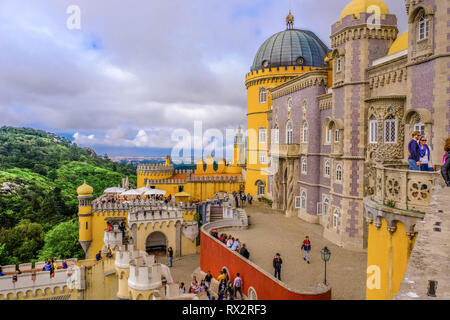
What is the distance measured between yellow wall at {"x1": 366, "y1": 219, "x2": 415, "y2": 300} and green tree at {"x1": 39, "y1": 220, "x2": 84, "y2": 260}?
102 ft

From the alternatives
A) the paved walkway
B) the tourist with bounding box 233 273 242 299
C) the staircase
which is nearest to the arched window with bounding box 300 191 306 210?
the paved walkway

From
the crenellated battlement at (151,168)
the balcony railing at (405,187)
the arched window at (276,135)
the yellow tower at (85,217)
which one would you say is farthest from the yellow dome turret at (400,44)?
the crenellated battlement at (151,168)

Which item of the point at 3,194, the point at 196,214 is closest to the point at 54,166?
the point at 3,194

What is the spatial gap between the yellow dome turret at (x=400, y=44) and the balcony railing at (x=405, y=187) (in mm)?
11275

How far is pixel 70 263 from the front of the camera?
22891mm

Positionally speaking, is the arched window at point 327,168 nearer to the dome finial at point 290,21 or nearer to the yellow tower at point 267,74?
the yellow tower at point 267,74

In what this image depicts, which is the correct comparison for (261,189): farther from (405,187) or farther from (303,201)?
(405,187)

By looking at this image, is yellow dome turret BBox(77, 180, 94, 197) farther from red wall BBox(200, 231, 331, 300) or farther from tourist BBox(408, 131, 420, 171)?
tourist BBox(408, 131, 420, 171)

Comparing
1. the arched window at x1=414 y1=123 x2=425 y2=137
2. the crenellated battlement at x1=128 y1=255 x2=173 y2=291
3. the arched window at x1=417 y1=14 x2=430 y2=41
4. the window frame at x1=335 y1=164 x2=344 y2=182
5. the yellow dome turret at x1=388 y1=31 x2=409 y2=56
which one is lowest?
the crenellated battlement at x1=128 y1=255 x2=173 y2=291

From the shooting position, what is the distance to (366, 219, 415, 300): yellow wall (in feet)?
25.4

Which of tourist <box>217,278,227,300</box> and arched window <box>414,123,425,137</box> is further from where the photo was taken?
tourist <box>217,278,227,300</box>

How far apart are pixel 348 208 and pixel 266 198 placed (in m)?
14.6

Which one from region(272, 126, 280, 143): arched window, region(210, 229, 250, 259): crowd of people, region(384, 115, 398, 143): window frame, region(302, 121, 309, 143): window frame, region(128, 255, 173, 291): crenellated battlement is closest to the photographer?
region(128, 255, 173, 291): crenellated battlement
